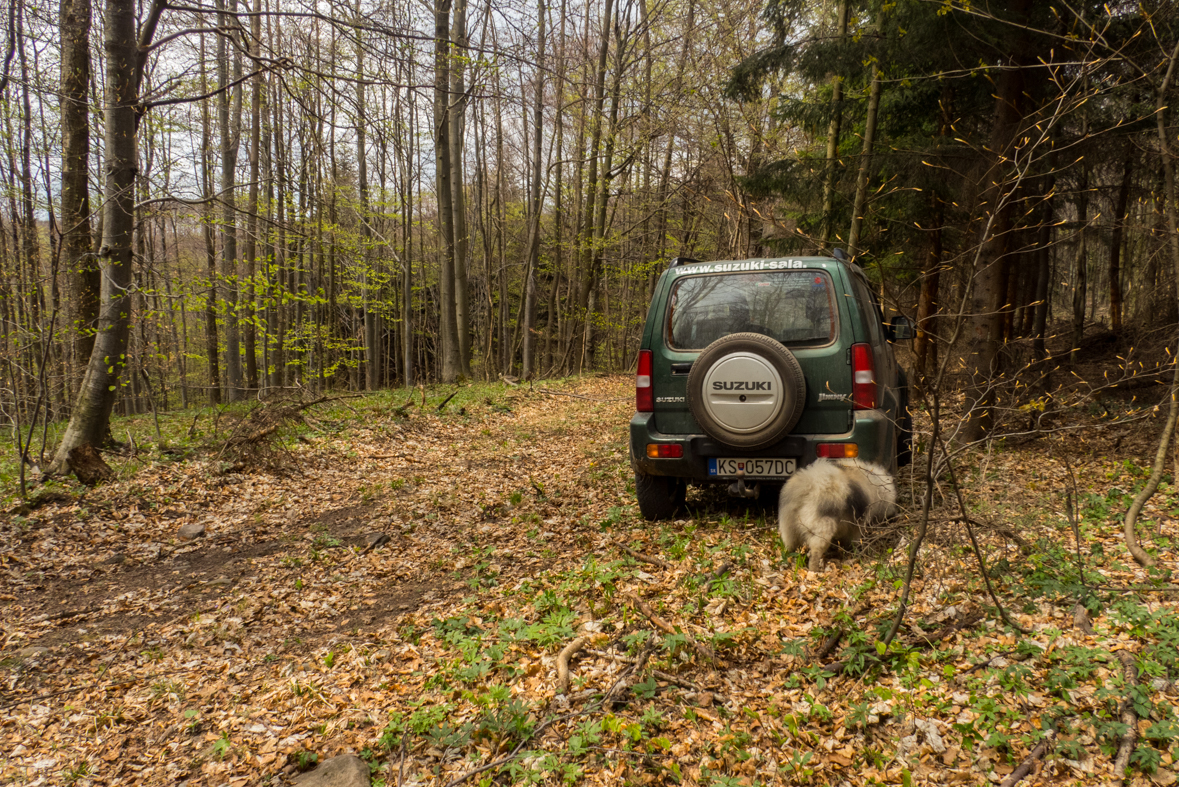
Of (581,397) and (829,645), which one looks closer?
(829,645)

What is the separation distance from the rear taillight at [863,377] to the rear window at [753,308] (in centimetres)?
22

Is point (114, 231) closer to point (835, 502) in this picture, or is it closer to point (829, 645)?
point (835, 502)

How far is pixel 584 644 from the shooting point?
3.62 m

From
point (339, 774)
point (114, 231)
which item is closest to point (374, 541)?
point (339, 774)

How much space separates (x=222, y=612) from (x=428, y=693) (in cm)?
222

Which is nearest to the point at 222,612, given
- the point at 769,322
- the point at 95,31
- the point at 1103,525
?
the point at 769,322

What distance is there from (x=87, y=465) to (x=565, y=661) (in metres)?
6.39

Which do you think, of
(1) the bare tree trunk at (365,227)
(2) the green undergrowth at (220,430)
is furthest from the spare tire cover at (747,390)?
(2) the green undergrowth at (220,430)

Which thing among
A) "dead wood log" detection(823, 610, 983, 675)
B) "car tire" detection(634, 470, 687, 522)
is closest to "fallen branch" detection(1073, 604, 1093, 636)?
"dead wood log" detection(823, 610, 983, 675)

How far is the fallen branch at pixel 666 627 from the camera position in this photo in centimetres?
336

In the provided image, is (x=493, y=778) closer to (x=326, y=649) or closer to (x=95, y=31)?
(x=326, y=649)

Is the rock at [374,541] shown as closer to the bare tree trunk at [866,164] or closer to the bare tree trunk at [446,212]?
the bare tree trunk at [866,164]

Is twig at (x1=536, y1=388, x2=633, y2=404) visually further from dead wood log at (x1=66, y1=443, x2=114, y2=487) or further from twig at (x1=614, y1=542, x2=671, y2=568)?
twig at (x1=614, y1=542, x2=671, y2=568)

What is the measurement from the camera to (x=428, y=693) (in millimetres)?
3361
